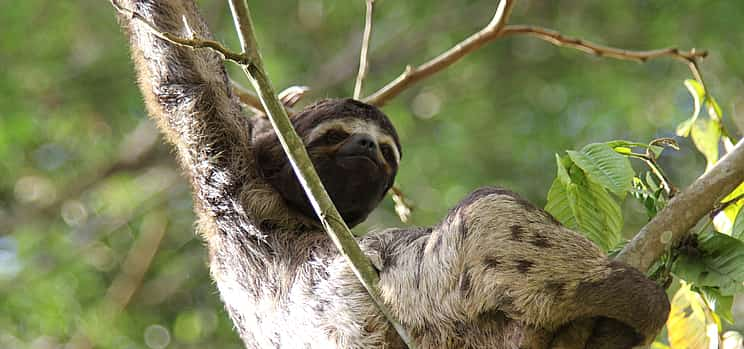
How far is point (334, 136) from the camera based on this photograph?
233 inches

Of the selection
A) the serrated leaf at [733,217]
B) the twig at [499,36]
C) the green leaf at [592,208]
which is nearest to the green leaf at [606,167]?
the green leaf at [592,208]

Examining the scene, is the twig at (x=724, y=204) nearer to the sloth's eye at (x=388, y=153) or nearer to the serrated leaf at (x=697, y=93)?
the serrated leaf at (x=697, y=93)

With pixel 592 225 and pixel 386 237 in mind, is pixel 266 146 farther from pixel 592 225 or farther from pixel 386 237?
pixel 592 225

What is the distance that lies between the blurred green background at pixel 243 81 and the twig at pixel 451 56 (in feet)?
20.8

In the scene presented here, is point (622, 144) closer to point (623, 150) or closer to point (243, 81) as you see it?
point (623, 150)

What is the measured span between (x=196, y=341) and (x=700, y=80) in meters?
9.59

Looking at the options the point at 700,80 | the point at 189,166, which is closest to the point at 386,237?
the point at 189,166

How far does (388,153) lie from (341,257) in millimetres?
1649

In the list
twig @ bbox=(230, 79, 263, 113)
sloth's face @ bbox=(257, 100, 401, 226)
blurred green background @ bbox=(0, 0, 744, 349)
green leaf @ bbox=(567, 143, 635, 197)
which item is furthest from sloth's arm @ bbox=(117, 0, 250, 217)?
blurred green background @ bbox=(0, 0, 744, 349)

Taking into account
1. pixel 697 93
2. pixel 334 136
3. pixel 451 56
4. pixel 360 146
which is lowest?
pixel 697 93

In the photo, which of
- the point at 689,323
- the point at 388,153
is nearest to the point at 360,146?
the point at 388,153

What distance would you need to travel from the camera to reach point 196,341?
42.2 feet

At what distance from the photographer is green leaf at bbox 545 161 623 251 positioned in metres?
4.23

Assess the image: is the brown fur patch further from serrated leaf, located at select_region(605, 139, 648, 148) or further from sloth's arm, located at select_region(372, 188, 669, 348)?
serrated leaf, located at select_region(605, 139, 648, 148)
